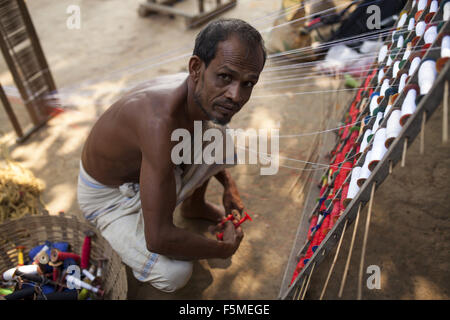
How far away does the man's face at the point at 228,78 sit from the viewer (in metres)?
1.53

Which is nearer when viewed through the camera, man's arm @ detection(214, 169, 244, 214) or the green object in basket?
man's arm @ detection(214, 169, 244, 214)

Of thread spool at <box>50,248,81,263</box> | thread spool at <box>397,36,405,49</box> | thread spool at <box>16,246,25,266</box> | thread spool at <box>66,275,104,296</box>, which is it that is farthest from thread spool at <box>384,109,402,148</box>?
thread spool at <box>16,246,25,266</box>

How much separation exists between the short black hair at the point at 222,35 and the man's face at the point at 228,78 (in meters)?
0.02

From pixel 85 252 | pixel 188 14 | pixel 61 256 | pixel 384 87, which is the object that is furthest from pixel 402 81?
pixel 188 14

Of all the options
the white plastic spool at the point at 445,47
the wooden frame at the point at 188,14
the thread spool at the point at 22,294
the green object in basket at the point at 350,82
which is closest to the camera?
the white plastic spool at the point at 445,47

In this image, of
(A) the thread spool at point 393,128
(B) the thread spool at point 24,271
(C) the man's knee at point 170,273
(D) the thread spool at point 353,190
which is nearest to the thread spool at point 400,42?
(A) the thread spool at point 393,128

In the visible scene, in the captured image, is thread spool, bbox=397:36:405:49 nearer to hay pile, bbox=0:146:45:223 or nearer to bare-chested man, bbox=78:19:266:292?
bare-chested man, bbox=78:19:266:292

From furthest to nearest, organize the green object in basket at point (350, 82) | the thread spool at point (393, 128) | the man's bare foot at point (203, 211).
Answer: the green object in basket at point (350, 82) → the man's bare foot at point (203, 211) → the thread spool at point (393, 128)

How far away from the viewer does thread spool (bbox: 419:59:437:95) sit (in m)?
1.18

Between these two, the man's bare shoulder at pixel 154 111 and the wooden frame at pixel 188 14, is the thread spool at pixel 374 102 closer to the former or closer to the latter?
the man's bare shoulder at pixel 154 111

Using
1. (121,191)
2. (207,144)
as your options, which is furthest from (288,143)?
(121,191)

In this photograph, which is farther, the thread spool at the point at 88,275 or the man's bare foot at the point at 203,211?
the man's bare foot at the point at 203,211

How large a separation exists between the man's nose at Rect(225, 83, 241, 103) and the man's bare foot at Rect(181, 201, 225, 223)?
3.92ft

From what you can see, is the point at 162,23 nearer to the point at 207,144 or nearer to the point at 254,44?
the point at 207,144
